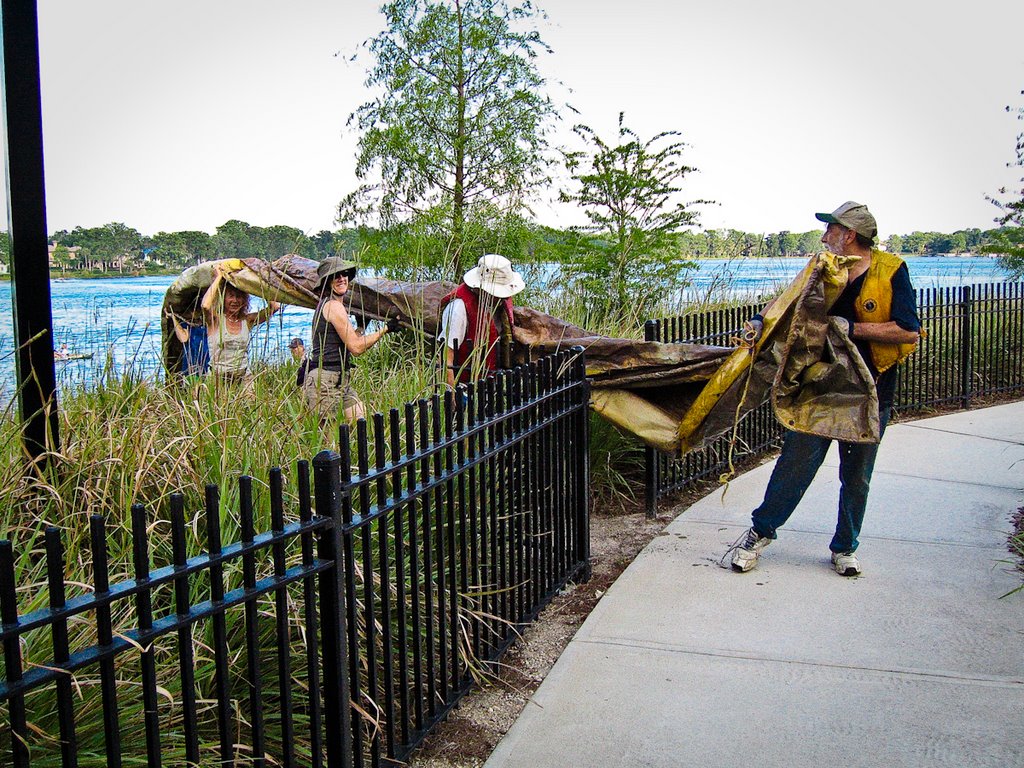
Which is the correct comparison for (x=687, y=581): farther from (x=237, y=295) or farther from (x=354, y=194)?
(x=354, y=194)

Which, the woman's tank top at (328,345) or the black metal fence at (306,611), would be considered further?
the woman's tank top at (328,345)

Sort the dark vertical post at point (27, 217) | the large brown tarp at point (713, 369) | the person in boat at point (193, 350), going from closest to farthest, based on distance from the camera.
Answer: the dark vertical post at point (27, 217) < the large brown tarp at point (713, 369) < the person in boat at point (193, 350)

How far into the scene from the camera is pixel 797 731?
3.79 meters

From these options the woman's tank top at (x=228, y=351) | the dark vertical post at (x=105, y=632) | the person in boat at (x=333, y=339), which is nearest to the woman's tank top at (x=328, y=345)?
the person in boat at (x=333, y=339)

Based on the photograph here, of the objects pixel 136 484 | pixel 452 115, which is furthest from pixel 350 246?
pixel 136 484

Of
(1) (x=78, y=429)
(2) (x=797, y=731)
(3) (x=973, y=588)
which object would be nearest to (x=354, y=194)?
(1) (x=78, y=429)

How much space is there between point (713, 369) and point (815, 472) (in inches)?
35.3

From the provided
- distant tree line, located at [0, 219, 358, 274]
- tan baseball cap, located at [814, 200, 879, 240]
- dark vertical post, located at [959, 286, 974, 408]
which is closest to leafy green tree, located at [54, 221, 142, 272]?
distant tree line, located at [0, 219, 358, 274]

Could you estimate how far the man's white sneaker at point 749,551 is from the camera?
5.66 meters

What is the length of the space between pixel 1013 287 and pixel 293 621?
1197 cm

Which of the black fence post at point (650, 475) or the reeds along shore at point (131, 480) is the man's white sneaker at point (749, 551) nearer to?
the black fence post at point (650, 475)

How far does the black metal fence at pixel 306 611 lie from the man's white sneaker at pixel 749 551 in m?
1.05

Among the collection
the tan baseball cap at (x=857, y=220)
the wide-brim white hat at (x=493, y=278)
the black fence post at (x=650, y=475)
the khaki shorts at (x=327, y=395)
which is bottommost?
the black fence post at (x=650, y=475)

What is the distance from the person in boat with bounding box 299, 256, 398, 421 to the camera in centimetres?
605
